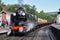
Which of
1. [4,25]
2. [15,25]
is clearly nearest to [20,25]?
[15,25]

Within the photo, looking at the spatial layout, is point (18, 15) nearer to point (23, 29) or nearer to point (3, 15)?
point (23, 29)

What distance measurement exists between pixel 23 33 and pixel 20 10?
127 inches

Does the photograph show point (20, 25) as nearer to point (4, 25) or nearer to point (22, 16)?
point (22, 16)

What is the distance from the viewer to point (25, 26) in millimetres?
30000

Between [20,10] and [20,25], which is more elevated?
[20,10]

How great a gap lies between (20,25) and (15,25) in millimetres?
715

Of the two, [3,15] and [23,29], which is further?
[3,15]

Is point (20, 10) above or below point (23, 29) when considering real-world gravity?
above

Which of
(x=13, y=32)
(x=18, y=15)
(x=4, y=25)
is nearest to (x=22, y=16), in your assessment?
(x=18, y=15)

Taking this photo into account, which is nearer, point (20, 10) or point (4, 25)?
point (20, 10)

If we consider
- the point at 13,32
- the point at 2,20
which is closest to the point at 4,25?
the point at 2,20

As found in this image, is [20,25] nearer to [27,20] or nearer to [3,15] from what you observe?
[27,20]

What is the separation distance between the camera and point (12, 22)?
3097 cm

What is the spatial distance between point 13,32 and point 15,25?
1.33 m
